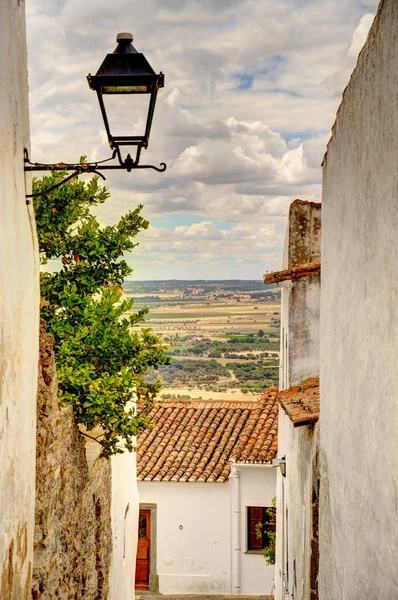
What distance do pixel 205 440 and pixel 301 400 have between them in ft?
37.9

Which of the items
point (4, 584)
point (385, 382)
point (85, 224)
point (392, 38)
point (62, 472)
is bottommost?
point (4, 584)

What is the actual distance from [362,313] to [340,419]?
1208mm

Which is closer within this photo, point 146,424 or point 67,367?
point 67,367

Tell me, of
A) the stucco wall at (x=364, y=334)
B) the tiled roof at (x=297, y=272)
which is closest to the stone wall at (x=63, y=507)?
the stucco wall at (x=364, y=334)

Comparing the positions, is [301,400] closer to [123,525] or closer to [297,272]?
[297,272]

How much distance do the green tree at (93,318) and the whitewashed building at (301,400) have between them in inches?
73.3

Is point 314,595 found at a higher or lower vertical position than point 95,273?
lower

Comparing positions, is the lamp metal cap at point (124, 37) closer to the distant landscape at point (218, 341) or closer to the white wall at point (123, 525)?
the white wall at point (123, 525)

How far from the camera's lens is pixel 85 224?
10.2m

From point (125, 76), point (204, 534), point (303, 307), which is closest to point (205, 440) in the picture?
point (204, 534)

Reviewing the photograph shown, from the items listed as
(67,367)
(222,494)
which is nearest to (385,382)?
(67,367)

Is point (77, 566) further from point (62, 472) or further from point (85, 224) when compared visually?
point (85, 224)

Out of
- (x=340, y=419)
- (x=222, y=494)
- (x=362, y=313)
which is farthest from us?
(x=222, y=494)

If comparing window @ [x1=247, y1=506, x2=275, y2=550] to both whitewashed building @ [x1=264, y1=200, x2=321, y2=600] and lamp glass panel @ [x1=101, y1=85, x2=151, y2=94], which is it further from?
lamp glass panel @ [x1=101, y1=85, x2=151, y2=94]
